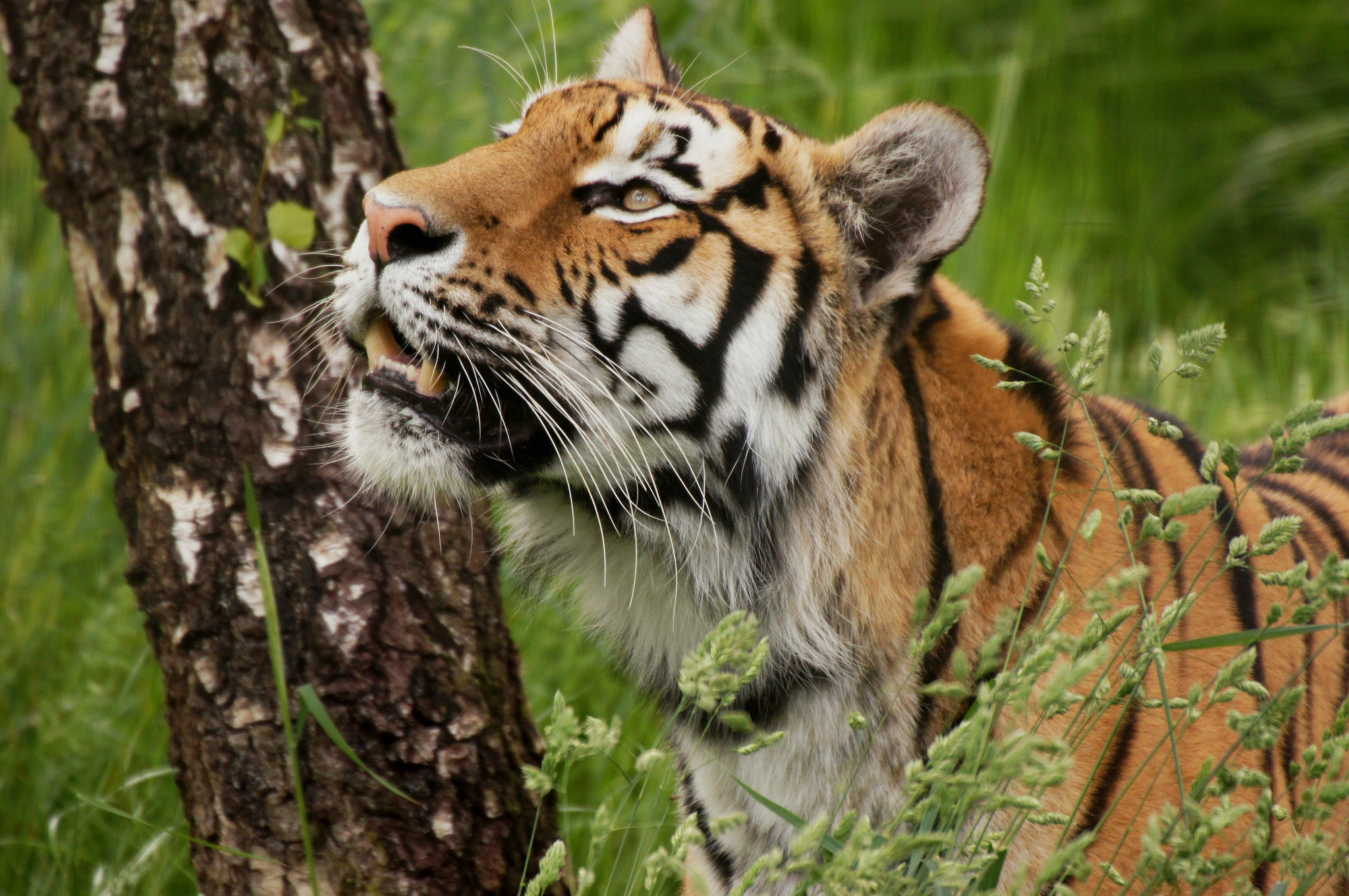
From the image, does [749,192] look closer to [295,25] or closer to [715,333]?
[715,333]

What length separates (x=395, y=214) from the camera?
1.71 m

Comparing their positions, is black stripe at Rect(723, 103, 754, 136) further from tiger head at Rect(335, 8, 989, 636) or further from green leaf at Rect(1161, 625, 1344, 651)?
green leaf at Rect(1161, 625, 1344, 651)

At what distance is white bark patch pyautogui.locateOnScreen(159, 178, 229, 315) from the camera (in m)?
2.09

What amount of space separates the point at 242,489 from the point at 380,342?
0.41 meters

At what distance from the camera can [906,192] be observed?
75.4 inches

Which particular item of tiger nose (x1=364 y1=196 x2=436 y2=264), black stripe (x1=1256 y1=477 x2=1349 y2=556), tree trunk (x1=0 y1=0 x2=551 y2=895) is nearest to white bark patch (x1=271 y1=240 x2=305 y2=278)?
tree trunk (x1=0 y1=0 x2=551 y2=895)

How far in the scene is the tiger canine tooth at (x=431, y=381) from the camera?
1.83 meters

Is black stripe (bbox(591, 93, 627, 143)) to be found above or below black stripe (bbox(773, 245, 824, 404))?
above

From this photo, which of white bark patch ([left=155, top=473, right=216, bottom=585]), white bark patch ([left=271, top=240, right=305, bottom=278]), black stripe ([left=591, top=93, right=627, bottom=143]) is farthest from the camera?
white bark patch ([left=271, top=240, right=305, bottom=278])

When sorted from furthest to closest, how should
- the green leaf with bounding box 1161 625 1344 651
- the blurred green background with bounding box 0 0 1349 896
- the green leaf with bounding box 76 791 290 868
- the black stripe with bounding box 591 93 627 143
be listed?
the blurred green background with bounding box 0 0 1349 896 → the black stripe with bounding box 591 93 627 143 → the green leaf with bounding box 76 791 290 868 → the green leaf with bounding box 1161 625 1344 651

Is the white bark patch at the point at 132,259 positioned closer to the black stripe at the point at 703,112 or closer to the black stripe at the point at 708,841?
the black stripe at the point at 703,112

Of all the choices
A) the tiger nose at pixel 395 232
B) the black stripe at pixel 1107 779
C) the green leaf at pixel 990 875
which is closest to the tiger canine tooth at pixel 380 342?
the tiger nose at pixel 395 232

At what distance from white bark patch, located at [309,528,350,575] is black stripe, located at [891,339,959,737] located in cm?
97

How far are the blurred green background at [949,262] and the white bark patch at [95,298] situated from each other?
28.8 inches
